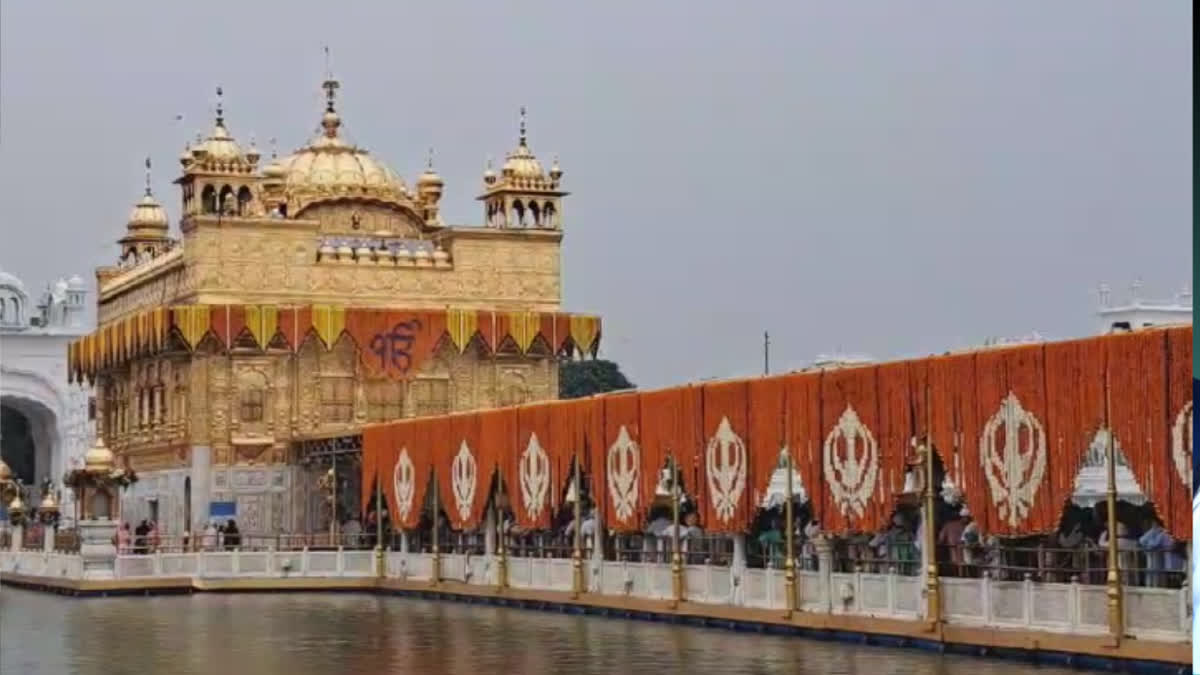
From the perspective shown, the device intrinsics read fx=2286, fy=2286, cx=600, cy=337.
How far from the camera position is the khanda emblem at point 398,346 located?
3741 centimetres

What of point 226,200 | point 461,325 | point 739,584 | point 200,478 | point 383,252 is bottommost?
point 739,584

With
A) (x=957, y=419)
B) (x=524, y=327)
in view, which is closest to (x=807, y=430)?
(x=957, y=419)

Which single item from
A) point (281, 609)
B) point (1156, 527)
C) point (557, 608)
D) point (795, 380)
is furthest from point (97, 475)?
point (1156, 527)

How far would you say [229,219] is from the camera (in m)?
37.0

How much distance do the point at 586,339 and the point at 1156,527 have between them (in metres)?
22.7

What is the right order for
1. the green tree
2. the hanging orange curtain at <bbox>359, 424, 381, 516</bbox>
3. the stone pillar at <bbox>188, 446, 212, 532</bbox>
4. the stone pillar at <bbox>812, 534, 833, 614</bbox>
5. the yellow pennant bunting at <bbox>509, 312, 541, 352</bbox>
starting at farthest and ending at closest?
the green tree < the yellow pennant bunting at <bbox>509, 312, 541, 352</bbox> < the stone pillar at <bbox>188, 446, 212, 532</bbox> < the hanging orange curtain at <bbox>359, 424, 381, 516</bbox> < the stone pillar at <bbox>812, 534, 833, 614</bbox>

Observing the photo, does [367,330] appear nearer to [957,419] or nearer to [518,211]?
[518,211]

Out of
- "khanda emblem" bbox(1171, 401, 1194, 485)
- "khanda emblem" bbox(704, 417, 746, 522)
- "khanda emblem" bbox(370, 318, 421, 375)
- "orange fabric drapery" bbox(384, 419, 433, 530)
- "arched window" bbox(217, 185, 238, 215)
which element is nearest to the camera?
"khanda emblem" bbox(1171, 401, 1194, 485)

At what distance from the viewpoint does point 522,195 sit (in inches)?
1542

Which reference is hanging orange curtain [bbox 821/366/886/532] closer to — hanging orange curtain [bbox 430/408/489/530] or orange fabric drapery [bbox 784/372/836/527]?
orange fabric drapery [bbox 784/372/836/527]

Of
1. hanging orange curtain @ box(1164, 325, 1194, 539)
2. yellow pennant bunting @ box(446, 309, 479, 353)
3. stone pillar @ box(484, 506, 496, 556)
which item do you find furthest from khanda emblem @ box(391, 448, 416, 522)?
hanging orange curtain @ box(1164, 325, 1194, 539)

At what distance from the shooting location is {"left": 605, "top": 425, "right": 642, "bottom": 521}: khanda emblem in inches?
953

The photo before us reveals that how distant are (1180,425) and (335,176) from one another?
25.2m

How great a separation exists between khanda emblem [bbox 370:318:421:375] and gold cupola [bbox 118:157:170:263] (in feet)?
41.5
